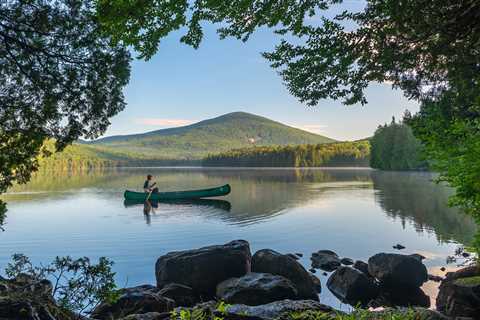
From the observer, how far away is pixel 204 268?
1407 centimetres

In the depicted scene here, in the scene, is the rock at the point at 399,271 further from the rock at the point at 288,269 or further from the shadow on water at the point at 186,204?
the shadow on water at the point at 186,204

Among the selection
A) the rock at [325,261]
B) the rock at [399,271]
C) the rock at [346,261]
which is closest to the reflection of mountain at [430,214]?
the rock at [399,271]

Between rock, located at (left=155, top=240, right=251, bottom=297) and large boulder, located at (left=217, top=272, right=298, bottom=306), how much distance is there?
1.33 meters

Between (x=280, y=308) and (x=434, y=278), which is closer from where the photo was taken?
(x=280, y=308)

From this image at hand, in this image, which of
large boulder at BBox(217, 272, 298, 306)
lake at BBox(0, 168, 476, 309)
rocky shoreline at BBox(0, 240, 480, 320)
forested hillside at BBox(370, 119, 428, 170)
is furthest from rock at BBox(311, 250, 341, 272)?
forested hillside at BBox(370, 119, 428, 170)

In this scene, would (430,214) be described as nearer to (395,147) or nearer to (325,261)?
(325,261)

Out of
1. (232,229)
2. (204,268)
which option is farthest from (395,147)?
(204,268)

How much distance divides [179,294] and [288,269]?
4.40m

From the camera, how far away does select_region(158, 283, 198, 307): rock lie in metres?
12.9

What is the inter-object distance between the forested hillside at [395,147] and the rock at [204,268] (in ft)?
341

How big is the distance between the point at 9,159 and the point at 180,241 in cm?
1600

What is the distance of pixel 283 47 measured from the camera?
443 inches

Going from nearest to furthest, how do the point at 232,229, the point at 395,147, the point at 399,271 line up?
the point at 399,271 < the point at 232,229 < the point at 395,147

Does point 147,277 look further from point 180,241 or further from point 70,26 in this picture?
point 70,26
